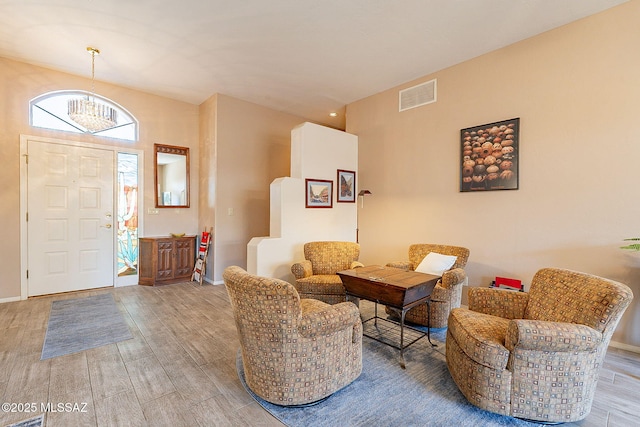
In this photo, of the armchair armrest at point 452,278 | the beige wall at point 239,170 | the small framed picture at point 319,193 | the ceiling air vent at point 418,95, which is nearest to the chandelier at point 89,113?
the beige wall at point 239,170

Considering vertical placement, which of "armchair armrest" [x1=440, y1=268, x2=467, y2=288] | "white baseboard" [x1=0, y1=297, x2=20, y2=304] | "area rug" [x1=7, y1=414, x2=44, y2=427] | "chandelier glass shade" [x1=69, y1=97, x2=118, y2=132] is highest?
"chandelier glass shade" [x1=69, y1=97, x2=118, y2=132]

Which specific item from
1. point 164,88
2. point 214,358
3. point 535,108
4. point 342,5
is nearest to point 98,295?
point 214,358

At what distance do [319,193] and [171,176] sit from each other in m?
2.89

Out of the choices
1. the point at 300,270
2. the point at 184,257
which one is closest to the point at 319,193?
the point at 300,270

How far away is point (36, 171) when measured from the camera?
Result: 4094 mm

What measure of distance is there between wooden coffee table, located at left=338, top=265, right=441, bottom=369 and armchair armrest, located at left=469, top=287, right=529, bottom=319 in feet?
1.22

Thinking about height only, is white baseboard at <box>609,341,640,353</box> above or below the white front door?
below

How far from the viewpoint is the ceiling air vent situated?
4109mm

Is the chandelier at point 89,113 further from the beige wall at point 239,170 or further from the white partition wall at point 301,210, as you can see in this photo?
the white partition wall at point 301,210

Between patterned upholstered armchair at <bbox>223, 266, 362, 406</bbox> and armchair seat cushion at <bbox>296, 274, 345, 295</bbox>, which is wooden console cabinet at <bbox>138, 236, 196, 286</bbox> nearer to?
armchair seat cushion at <bbox>296, 274, 345, 295</bbox>

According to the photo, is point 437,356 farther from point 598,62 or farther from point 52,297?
point 52,297

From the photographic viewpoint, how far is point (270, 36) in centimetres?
324

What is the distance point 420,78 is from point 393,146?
3.43 feet

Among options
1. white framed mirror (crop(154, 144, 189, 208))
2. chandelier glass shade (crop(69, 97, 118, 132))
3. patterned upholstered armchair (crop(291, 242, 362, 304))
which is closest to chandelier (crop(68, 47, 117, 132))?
chandelier glass shade (crop(69, 97, 118, 132))
